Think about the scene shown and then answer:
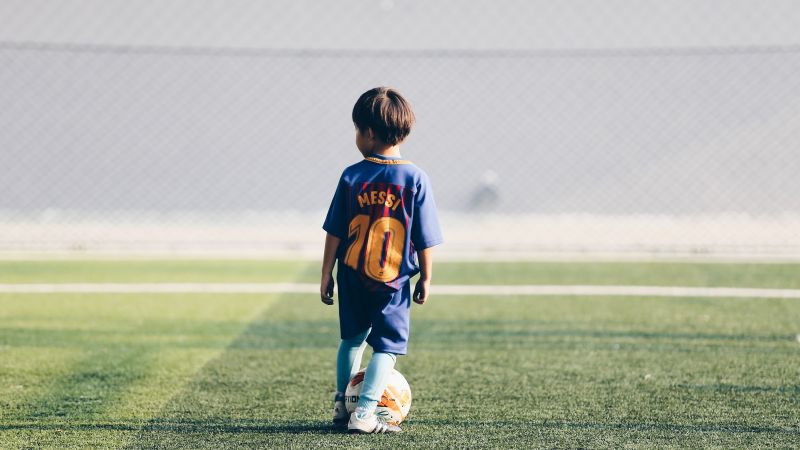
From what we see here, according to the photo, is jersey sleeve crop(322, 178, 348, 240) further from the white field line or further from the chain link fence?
the chain link fence

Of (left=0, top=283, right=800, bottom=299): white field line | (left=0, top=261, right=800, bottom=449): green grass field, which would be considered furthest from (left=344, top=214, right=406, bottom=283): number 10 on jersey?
(left=0, top=283, right=800, bottom=299): white field line

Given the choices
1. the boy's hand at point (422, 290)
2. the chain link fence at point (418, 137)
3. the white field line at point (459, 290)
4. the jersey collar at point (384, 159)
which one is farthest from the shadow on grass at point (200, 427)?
the chain link fence at point (418, 137)

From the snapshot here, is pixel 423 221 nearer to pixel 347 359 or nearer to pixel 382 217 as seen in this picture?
pixel 382 217

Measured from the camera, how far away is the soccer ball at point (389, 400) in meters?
2.87

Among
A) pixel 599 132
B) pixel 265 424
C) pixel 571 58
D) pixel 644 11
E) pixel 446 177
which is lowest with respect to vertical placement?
pixel 265 424

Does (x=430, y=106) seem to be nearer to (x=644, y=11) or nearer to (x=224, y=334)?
(x=644, y=11)

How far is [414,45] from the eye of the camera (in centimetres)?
1101

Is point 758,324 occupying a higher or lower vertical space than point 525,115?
lower

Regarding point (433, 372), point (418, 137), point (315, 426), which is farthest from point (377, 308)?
point (418, 137)

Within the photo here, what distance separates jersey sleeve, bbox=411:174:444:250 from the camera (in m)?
2.78

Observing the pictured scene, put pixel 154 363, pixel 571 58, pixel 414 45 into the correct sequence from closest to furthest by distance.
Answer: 1. pixel 154 363
2. pixel 571 58
3. pixel 414 45

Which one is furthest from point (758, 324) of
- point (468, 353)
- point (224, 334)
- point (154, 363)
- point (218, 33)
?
point (218, 33)

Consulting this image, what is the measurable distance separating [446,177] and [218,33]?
139 inches

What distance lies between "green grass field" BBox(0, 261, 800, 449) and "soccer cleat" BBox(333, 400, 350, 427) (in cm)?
7
